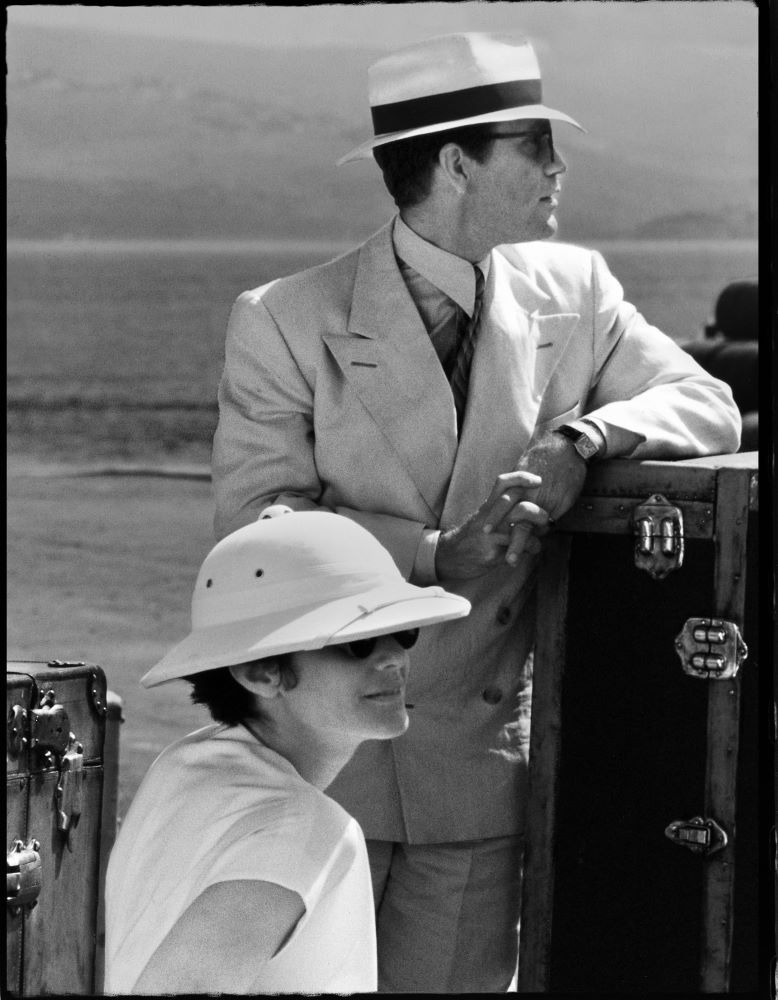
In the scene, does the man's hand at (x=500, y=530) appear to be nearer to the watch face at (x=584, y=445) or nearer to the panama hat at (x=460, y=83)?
the watch face at (x=584, y=445)

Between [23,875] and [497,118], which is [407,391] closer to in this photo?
[497,118]

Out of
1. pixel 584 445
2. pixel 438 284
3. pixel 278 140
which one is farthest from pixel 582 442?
pixel 278 140

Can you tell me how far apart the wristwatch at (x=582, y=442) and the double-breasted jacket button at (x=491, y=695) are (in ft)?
1.35

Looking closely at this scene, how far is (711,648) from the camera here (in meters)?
2.32

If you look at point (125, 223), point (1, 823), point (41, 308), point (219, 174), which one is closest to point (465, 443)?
point (1, 823)

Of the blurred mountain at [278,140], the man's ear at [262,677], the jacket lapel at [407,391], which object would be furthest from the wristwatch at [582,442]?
the blurred mountain at [278,140]

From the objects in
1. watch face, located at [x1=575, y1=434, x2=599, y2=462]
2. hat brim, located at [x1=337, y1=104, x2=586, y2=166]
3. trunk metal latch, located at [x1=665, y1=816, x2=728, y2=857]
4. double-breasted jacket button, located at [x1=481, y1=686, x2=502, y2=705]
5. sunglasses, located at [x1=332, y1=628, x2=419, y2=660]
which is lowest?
trunk metal latch, located at [x1=665, y1=816, x2=728, y2=857]

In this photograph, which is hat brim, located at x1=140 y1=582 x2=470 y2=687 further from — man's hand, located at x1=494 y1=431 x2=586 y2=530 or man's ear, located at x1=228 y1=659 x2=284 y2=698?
man's hand, located at x1=494 y1=431 x2=586 y2=530

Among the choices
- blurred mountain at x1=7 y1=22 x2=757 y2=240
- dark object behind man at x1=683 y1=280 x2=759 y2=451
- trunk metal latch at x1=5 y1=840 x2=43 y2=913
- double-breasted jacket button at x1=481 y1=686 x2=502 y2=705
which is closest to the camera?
double-breasted jacket button at x1=481 y1=686 x2=502 y2=705

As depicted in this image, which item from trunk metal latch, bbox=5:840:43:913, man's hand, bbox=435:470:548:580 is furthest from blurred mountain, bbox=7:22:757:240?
man's hand, bbox=435:470:548:580

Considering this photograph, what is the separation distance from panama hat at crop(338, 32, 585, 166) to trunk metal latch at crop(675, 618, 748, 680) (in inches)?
31.8

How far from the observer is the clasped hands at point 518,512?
2.33 metres

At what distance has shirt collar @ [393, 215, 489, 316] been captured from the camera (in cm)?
255

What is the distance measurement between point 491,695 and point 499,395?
0.48 metres
